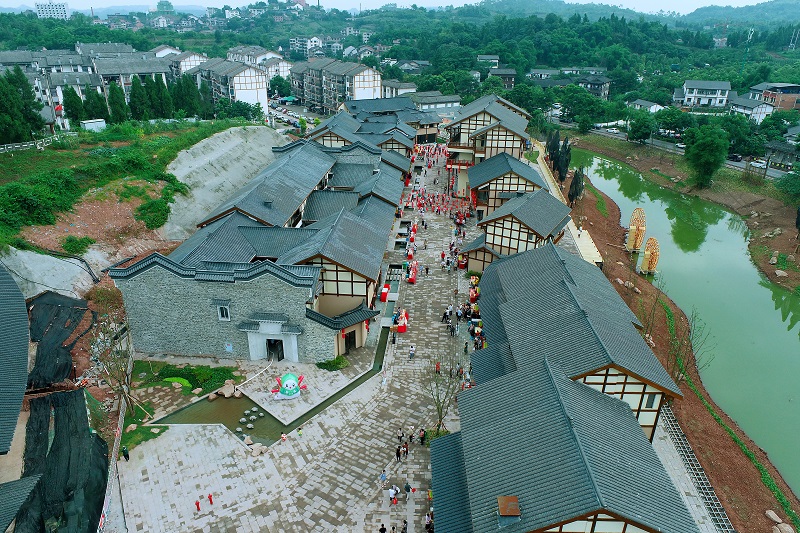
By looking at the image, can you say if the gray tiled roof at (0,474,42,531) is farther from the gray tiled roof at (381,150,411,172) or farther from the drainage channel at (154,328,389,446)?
the gray tiled roof at (381,150,411,172)

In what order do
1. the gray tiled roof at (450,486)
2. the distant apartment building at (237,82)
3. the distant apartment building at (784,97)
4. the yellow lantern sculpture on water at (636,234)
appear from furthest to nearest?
the distant apartment building at (784,97), the distant apartment building at (237,82), the yellow lantern sculpture on water at (636,234), the gray tiled roof at (450,486)

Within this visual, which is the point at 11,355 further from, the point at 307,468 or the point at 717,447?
the point at 717,447

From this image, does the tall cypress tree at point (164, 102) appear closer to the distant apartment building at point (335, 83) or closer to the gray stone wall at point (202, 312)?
the distant apartment building at point (335, 83)

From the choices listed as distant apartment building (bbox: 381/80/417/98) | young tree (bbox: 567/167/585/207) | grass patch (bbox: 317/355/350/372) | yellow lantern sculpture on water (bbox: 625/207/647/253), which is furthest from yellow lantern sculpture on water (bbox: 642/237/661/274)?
distant apartment building (bbox: 381/80/417/98)

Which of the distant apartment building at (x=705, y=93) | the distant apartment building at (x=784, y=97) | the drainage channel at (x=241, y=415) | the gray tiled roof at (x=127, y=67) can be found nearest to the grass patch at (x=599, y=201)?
the drainage channel at (x=241, y=415)

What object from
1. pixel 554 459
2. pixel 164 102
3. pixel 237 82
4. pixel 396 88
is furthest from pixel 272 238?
pixel 396 88
